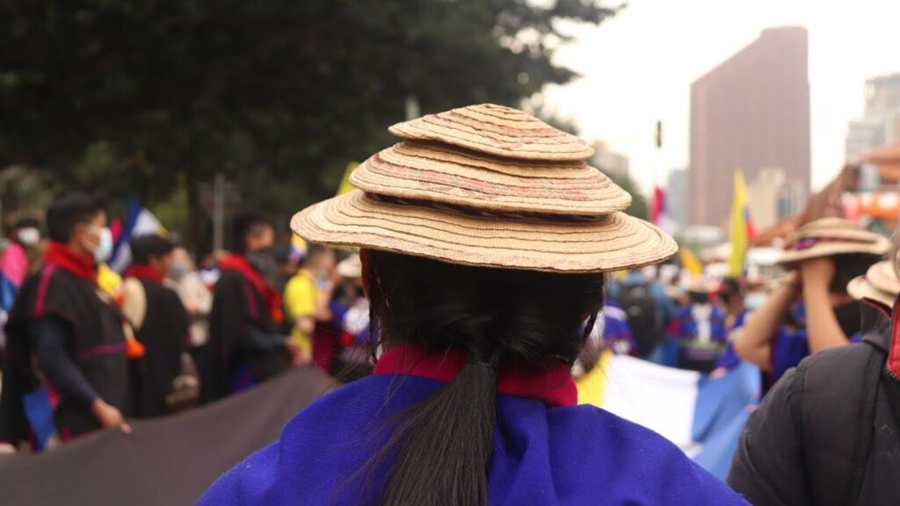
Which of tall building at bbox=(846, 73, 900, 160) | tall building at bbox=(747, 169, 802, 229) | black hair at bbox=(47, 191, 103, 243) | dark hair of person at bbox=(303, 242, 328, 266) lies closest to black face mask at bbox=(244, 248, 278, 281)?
dark hair of person at bbox=(303, 242, 328, 266)

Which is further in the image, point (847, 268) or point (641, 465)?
point (847, 268)

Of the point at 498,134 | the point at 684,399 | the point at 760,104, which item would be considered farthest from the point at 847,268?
the point at 760,104

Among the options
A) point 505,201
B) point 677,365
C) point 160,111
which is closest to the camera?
point 505,201

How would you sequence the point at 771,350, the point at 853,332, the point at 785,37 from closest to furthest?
the point at 853,332 → the point at 771,350 → the point at 785,37

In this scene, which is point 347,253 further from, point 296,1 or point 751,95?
point 751,95

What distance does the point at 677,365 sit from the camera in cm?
1322

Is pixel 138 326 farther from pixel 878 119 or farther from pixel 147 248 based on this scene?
pixel 878 119

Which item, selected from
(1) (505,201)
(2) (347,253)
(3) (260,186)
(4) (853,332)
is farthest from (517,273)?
(3) (260,186)

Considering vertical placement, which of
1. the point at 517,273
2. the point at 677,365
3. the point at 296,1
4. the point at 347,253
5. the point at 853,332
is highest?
the point at 296,1

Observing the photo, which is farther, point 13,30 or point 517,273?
point 13,30

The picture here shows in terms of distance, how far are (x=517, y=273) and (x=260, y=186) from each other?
96.3 ft

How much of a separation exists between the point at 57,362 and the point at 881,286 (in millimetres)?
4029

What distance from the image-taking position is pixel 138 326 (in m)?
7.97

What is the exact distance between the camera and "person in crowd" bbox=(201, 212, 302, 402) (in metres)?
7.74
